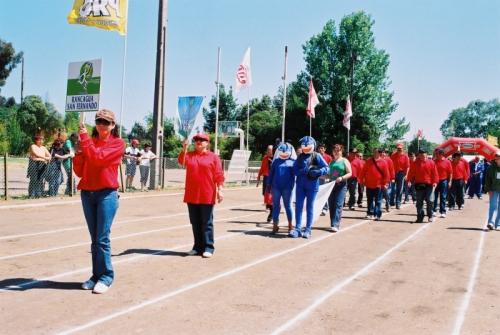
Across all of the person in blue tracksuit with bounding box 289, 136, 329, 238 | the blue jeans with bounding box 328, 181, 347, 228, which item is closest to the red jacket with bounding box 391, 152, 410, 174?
Answer: the blue jeans with bounding box 328, 181, 347, 228

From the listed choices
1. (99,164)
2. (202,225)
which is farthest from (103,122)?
(202,225)

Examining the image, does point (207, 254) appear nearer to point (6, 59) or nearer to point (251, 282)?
point (251, 282)

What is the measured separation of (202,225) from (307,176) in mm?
2937

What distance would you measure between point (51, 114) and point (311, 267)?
7107 centimetres

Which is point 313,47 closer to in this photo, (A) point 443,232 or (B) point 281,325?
(A) point 443,232

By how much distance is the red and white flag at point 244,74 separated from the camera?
97.3 feet

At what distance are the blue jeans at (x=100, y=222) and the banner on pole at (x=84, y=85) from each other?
10471 millimetres

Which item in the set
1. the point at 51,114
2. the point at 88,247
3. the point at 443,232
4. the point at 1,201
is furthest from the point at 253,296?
the point at 51,114

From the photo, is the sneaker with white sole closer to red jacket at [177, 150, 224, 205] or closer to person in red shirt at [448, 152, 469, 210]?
red jacket at [177, 150, 224, 205]

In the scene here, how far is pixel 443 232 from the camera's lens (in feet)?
39.6

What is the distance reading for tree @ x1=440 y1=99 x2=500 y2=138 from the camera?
145000 millimetres

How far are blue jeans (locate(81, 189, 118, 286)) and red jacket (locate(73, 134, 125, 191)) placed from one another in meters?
0.10

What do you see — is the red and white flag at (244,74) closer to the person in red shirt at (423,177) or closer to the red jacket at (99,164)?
the person in red shirt at (423,177)

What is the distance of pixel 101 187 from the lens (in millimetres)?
5746
